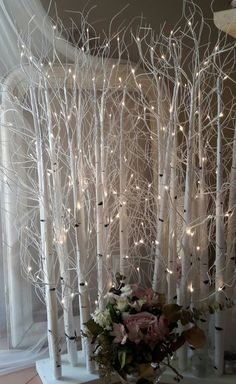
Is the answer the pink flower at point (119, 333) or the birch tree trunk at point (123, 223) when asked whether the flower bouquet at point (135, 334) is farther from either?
the birch tree trunk at point (123, 223)

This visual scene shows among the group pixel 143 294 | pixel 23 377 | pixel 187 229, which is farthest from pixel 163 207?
pixel 23 377

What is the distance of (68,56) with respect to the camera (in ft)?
5.16

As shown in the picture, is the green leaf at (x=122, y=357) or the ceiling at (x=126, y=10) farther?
the ceiling at (x=126, y=10)

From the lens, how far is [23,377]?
156 centimetres

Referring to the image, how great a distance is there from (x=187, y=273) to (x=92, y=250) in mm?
395

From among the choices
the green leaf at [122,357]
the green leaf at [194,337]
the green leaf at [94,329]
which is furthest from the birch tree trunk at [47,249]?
the green leaf at [194,337]

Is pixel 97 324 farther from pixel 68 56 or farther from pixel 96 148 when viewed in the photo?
pixel 68 56

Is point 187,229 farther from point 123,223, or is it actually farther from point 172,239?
point 123,223

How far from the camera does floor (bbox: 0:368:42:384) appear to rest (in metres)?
1.53

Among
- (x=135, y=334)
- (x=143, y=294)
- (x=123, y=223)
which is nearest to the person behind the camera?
(x=135, y=334)

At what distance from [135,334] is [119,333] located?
48 millimetres

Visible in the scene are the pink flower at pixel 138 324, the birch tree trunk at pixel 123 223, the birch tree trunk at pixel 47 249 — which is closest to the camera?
the pink flower at pixel 138 324

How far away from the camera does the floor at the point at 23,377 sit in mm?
1525

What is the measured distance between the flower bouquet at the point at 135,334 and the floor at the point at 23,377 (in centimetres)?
51
